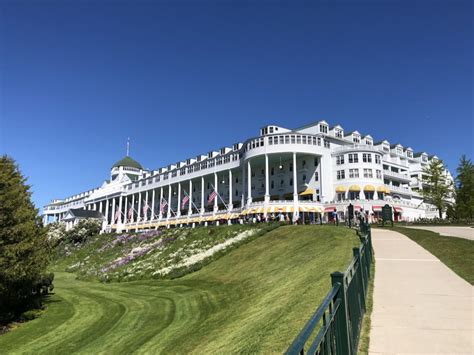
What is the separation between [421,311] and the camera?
866 cm

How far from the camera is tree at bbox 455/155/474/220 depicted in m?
62.4

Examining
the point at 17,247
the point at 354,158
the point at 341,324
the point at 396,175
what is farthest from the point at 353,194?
the point at 341,324

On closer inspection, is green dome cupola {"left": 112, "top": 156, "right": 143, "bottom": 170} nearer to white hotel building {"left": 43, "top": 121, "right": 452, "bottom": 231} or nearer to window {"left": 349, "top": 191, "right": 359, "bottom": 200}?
white hotel building {"left": 43, "top": 121, "right": 452, "bottom": 231}

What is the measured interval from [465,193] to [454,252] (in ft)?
180

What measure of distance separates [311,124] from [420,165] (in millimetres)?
35908

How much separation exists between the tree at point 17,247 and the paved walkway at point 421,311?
17793mm

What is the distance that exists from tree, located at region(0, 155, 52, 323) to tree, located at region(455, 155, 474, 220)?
63.0m

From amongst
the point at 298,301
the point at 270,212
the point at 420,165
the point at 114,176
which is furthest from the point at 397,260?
the point at 114,176

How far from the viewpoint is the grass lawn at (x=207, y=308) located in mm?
10430

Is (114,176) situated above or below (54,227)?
above

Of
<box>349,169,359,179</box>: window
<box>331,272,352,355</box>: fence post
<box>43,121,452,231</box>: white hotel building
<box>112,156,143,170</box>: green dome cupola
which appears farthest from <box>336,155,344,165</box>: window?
<box>112,156,143,170</box>: green dome cupola

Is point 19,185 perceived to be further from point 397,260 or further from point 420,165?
point 420,165

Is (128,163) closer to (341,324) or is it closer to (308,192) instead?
(308,192)

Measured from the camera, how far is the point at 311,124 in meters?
65.7
